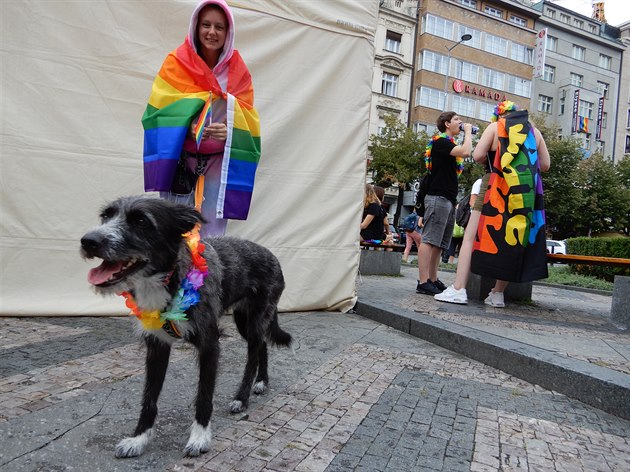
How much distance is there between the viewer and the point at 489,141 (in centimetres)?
582

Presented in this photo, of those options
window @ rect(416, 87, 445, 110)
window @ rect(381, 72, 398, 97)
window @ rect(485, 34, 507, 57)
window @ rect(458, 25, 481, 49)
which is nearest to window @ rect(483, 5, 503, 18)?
window @ rect(485, 34, 507, 57)

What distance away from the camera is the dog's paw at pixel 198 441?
2.14 metres

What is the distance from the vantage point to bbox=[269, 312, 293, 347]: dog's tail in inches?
121

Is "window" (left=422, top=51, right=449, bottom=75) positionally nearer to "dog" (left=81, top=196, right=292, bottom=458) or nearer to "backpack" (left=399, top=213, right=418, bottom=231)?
"backpack" (left=399, top=213, right=418, bottom=231)

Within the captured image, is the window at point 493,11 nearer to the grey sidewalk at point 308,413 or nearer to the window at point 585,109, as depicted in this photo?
the window at point 585,109

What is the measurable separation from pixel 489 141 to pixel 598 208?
33.7 metres

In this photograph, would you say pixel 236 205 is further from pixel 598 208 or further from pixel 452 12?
pixel 452 12

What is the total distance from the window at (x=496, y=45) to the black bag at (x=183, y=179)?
45.6 metres

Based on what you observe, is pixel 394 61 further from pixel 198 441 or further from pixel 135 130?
pixel 198 441

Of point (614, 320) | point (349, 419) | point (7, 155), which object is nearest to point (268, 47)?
point (7, 155)

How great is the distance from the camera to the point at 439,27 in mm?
40594

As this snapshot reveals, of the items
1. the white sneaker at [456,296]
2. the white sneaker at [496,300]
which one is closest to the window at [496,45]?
the white sneaker at [496,300]

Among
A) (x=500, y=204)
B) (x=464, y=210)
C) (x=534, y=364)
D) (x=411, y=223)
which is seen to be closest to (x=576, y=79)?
(x=411, y=223)

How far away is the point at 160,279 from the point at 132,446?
763 millimetres
